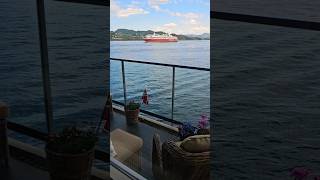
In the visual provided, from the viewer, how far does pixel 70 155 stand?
2354mm

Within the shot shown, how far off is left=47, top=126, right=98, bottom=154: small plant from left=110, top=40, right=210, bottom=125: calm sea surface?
42cm

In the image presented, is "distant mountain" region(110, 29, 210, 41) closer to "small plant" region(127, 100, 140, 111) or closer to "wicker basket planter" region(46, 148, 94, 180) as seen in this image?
"small plant" region(127, 100, 140, 111)

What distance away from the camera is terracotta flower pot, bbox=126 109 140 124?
2691 millimetres

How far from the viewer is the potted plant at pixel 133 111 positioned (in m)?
2.69

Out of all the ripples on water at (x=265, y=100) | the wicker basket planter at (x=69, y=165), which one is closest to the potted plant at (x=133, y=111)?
the wicker basket planter at (x=69, y=165)

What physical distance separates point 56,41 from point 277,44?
2.67m

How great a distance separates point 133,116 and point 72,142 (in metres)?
0.48

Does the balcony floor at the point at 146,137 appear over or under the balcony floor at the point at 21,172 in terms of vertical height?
over

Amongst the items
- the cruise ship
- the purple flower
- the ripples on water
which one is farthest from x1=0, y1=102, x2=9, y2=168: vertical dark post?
the purple flower

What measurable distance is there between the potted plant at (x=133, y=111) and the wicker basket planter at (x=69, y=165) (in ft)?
1.41

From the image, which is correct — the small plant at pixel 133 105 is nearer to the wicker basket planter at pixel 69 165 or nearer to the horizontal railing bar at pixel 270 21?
the wicker basket planter at pixel 69 165

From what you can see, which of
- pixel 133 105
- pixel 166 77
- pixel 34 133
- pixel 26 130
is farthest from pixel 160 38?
pixel 26 130

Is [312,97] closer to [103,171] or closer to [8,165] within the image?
[103,171]

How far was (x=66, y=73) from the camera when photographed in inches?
136
